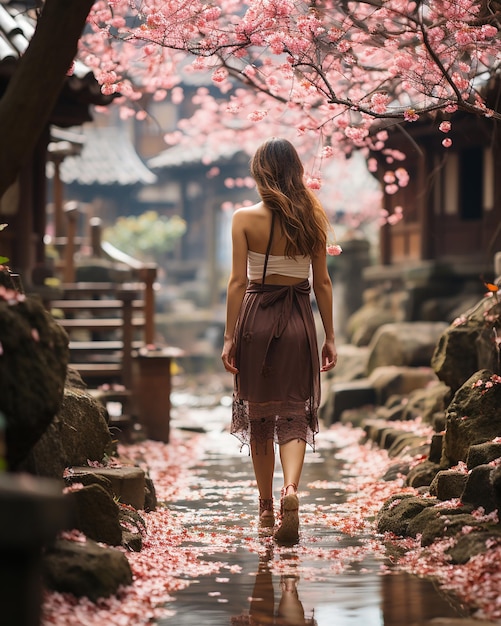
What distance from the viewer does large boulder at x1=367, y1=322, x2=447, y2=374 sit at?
16.7 metres

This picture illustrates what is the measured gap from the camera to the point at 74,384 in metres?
8.56

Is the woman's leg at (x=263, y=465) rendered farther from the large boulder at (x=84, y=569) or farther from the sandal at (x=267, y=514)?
the large boulder at (x=84, y=569)

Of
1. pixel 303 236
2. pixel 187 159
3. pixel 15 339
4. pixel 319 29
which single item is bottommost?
pixel 15 339

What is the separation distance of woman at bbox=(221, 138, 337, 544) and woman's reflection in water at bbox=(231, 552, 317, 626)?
1438 millimetres

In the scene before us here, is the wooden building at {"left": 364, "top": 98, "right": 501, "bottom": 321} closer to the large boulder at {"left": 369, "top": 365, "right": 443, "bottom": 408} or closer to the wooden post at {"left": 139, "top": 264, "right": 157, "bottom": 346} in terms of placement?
the large boulder at {"left": 369, "top": 365, "right": 443, "bottom": 408}

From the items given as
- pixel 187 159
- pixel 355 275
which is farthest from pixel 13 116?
pixel 187 159

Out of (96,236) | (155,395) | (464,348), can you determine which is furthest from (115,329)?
(464,348)

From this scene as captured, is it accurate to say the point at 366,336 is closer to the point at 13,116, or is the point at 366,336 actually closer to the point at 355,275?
the point at 355,275

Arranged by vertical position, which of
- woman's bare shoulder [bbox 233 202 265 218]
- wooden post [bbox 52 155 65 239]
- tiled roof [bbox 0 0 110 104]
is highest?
tiled roof [bbox 0 0 110 104]

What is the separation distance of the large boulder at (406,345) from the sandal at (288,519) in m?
10.0

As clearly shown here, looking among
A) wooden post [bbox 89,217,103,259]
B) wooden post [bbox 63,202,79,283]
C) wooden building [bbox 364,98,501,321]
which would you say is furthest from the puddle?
wooden post [bbox 89,217,103,259]

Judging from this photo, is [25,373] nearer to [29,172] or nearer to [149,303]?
[29,172]

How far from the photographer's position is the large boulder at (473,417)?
7723mm

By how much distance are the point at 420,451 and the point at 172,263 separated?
98.7 ft
